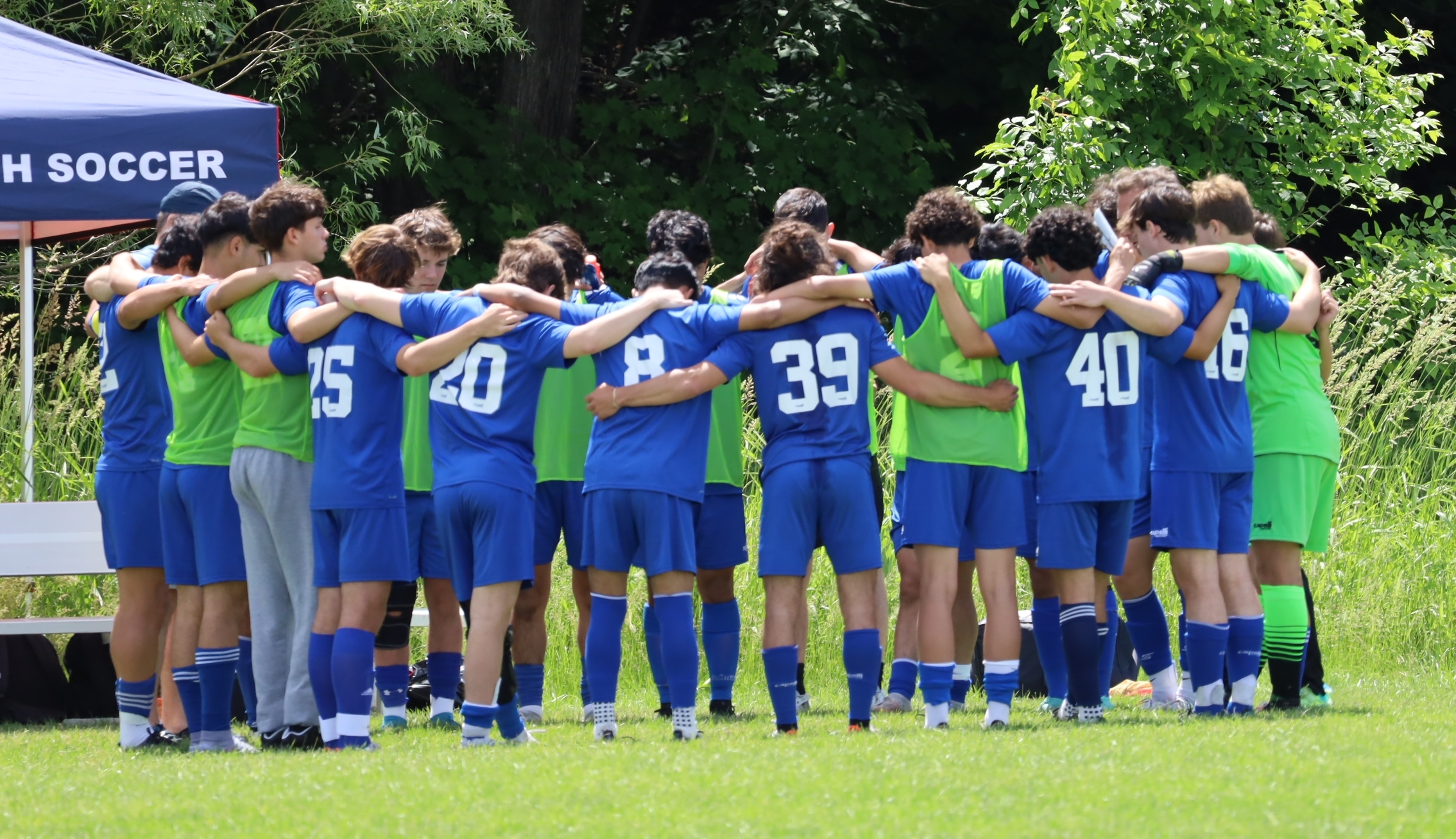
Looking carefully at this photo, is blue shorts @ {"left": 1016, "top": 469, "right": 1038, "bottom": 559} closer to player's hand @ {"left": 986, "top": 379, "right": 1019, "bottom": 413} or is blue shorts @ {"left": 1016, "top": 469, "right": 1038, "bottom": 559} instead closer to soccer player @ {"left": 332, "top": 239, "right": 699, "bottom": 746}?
player's hand @ {"left": 986, "top": 379, "right": 1019, "bottom": 413}

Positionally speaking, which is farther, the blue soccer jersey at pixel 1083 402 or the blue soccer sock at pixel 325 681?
the blue soccer jersey at pixel 1083 402

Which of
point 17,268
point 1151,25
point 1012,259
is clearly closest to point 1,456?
point 17,268

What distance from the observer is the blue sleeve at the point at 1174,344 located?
559 cm

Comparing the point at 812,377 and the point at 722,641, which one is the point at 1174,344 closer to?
the point at 812,377

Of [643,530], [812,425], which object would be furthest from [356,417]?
[812,425]

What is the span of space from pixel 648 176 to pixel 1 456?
6.95 metres

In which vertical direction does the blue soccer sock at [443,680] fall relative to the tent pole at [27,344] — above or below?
below

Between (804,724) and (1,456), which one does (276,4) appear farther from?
(804,724)

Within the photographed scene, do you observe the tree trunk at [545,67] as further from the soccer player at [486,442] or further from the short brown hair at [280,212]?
the soccer player at [486,442]

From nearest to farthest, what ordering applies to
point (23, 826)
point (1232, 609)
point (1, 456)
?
point (23, 826) → point (1232, 609) → point (1, 456)

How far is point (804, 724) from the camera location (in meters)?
6.16

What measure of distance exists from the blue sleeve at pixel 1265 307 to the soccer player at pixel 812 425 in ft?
3.53

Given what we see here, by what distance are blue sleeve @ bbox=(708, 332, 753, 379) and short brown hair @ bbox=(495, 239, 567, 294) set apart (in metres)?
0.67

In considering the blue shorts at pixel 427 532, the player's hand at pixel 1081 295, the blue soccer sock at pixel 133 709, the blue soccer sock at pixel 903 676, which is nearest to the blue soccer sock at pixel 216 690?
the blue soccer sock at pixel 133 709
